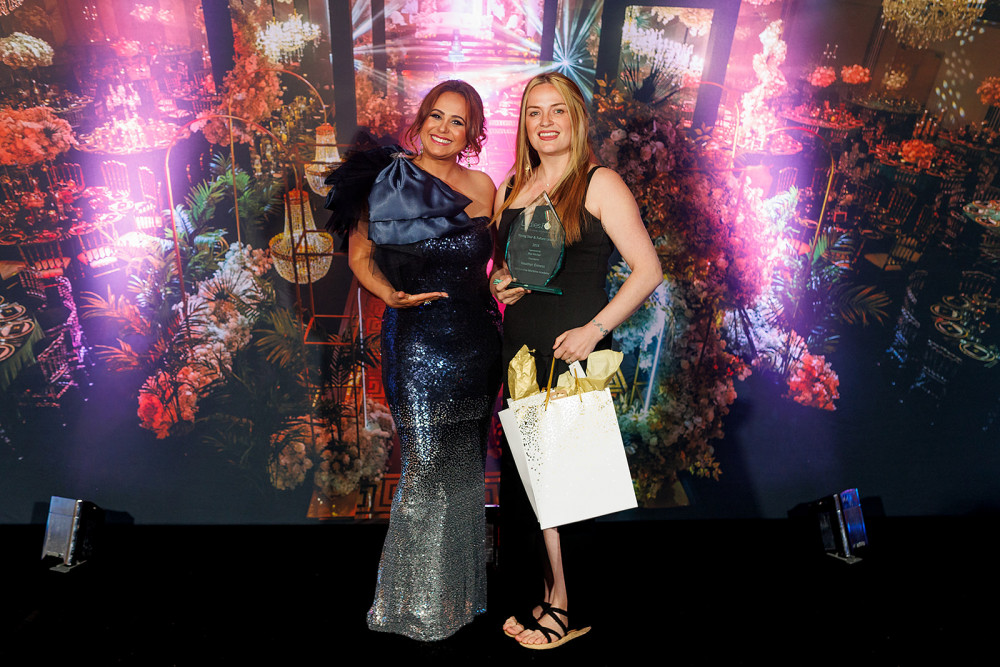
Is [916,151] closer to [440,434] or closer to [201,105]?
[440,434]

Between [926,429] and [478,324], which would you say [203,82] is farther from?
[926,429]

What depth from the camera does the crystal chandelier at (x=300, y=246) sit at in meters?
2.58

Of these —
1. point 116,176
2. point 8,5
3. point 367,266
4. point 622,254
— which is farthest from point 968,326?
point 8,5

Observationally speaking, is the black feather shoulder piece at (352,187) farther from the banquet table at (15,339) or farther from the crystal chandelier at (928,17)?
the crystal chandelier at (928,17)

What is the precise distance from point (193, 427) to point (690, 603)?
7.96ft

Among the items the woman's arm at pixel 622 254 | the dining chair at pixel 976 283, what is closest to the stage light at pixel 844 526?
the dining chair at pixel 976 283

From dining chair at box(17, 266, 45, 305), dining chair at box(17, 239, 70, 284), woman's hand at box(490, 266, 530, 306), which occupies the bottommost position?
dining chair at box(17, 266, 45, 305)

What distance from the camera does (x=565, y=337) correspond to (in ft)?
6.16

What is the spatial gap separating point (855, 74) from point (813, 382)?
57.5 inches

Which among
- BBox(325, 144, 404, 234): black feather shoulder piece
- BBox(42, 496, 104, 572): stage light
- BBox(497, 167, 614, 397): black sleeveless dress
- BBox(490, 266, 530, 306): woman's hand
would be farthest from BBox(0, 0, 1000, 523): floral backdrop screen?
BBox(490, 266, 530, 306): woman's hand

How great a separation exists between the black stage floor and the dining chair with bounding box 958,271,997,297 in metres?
1.31

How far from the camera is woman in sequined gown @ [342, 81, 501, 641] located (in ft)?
6.44

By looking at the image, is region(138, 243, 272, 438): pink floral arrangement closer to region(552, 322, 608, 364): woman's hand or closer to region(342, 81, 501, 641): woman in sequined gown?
region(342, 81, 501, 641): woman in sequined gown

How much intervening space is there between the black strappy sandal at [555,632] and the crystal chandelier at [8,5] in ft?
10.5
